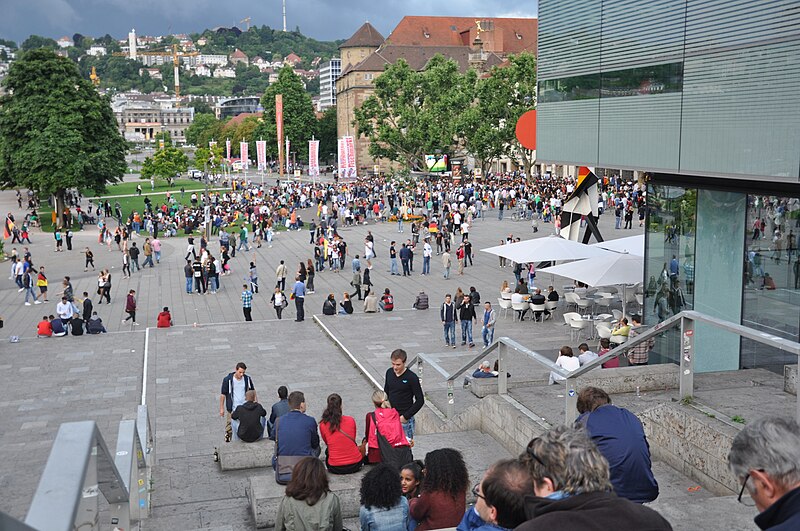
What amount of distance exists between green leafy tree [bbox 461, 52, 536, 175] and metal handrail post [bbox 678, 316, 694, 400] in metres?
61.1

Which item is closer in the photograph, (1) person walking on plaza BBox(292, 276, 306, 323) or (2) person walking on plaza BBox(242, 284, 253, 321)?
(1) person walking on plaza BBox(292, 276, 306, 323)

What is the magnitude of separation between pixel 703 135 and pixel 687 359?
5.45 m

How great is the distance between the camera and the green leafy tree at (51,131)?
55.0 meters

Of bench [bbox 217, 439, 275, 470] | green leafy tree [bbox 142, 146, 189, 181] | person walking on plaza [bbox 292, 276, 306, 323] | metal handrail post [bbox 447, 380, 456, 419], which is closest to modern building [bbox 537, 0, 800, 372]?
metal handrail post [bbox 447, 380, 456, 419]

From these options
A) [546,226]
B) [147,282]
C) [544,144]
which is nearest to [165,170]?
[546,226]

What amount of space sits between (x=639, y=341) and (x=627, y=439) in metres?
3.01

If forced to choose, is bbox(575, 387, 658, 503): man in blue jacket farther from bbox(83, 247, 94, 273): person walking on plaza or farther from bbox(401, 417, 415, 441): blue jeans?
bbox(83, 247, 94, 273): person walking on plaza

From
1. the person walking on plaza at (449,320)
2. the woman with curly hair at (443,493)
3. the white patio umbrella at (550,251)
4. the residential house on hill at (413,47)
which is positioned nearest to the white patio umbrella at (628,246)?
the white patio umbrella at (550,251)

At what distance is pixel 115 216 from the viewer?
58875 mm

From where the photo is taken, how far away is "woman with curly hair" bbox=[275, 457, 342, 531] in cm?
571

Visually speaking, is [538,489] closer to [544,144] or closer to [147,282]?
[544,144]

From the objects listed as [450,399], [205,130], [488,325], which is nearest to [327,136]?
[205,130]

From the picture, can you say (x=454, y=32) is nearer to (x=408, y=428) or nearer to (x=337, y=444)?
(x=408, y=428)

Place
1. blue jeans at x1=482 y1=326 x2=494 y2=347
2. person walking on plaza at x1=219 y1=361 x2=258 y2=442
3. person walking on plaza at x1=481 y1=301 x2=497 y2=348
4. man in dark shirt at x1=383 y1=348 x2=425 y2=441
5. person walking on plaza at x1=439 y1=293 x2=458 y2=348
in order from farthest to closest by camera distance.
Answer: person walking on plaza at x1=439 y1=293 x2=458 y2=348
blue jeans at x1=482 y1=326 x2=494 y2=347
person walking on plaza at x1=481 y1=301 x2=497 y2=348
person walking on plaza at x1=219 y1=361 x2=258 y2=442
man in dark shirt at x1=383 y1=348 x2=425 y2=441
